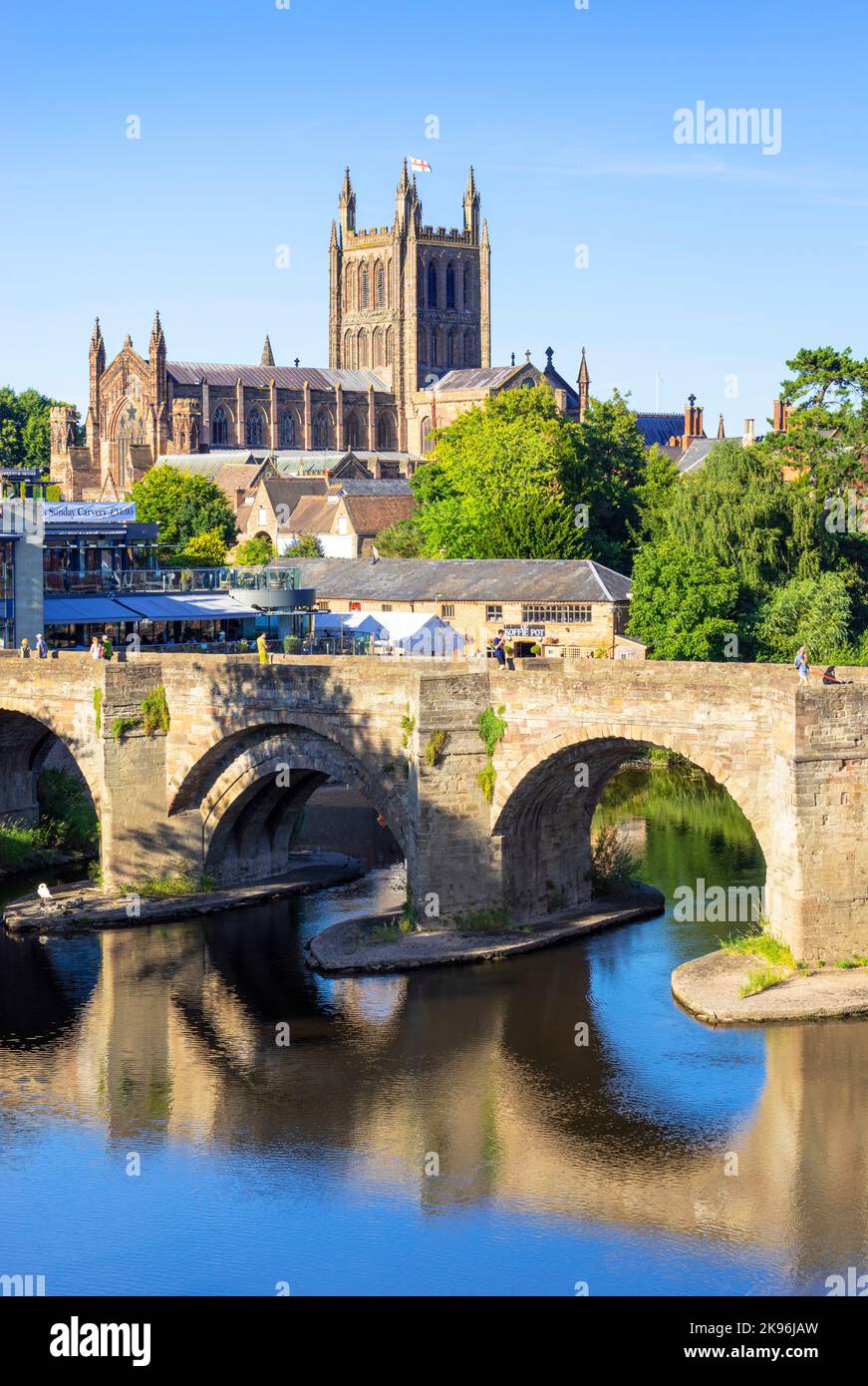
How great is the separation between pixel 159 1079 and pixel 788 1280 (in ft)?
43.3

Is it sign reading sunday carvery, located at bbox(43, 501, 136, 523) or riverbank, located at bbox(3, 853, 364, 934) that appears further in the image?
sign reading sunday carvery, located at bbox(43, 501, 136, 523)

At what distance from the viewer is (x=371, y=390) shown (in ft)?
582

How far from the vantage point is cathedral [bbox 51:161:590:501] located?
540 ft

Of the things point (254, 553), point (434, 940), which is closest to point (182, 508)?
point (254, 553)

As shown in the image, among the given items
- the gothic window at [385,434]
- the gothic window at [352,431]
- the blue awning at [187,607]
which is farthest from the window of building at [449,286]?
the blue awning at [187,607]

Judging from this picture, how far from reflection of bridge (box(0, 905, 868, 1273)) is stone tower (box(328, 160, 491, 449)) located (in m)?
144

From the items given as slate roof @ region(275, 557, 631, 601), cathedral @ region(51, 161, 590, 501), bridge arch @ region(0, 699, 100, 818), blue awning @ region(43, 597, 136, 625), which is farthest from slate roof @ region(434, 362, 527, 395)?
bridge arch @ region(0, 699, 100, 818)

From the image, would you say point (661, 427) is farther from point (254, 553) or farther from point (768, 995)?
point (768, 995)

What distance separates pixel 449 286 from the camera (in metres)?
184

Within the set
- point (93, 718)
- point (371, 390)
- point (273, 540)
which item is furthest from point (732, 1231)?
point (371, 390)

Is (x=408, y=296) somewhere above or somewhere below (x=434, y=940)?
above

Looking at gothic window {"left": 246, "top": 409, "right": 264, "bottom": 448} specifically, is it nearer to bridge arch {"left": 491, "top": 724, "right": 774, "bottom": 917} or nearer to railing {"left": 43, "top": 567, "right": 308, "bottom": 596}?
railing {"left": 43, "top": 567, "right": 308, "bottom": 596}

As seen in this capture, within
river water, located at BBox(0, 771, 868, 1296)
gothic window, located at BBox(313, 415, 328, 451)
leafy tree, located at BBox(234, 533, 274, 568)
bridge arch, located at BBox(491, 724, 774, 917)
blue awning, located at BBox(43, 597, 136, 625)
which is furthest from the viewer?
gothic window, located at BBox(313, 415, 328, 451)

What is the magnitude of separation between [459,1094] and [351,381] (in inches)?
6099
